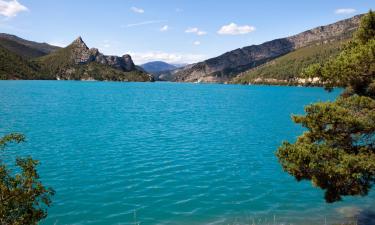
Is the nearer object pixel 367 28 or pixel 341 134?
pixel 341 134

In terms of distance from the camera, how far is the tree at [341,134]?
17016mm

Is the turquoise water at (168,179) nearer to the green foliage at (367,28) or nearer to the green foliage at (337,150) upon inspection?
the green foliage at (337,150)

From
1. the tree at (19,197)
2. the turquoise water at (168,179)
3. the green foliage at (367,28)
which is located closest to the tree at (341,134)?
the green foliage at (367,28)

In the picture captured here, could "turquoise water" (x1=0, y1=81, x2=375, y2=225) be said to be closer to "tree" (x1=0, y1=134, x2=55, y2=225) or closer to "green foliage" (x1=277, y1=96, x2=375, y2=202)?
"green foliage" (x1=277, y1=96, x2=375, y2=202)

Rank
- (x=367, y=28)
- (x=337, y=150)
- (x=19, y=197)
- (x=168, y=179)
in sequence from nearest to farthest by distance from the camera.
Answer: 1. (x=19, y=197)
2. (x=337, y=150)
3. (x=367, y=28)
4. (x=168, y=179)

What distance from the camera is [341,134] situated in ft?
60.4

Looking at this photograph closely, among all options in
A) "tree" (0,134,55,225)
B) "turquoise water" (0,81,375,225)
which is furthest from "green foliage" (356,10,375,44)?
"tree" (0,134,55,225)

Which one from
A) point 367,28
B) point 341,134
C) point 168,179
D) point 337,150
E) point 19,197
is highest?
point 367,28

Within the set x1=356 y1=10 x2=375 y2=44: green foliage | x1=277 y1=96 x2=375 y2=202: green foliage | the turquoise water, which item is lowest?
the turquoise water

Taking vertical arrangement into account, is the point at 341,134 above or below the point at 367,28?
below

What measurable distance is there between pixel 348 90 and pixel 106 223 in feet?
60.9

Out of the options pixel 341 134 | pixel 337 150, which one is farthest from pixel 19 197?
pixel 341 134

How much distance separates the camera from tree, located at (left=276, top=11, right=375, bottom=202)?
1702cm

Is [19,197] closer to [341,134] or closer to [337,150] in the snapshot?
[337,150]
